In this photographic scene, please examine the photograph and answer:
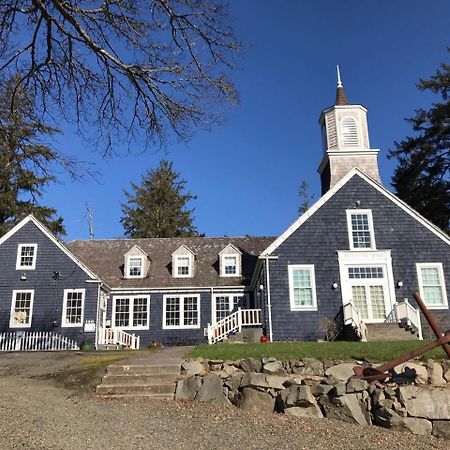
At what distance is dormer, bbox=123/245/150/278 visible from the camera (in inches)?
1062

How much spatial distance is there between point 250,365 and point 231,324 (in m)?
9.44

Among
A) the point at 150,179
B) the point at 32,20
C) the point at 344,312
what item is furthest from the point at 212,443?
the point at 150,179

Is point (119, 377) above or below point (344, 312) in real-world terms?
below

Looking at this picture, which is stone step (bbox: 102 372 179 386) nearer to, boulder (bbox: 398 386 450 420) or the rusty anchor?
the rusty anchor

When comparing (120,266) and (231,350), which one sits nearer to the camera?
(231,350)

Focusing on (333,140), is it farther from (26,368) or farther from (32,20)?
(32,20)

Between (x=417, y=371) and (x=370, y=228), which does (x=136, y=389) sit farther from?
(x=370, y=228)

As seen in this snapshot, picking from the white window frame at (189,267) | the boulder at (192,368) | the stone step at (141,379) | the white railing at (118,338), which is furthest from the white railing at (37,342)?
the boulder at (192,368)

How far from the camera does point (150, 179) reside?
55688 mm

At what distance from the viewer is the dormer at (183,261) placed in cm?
2681

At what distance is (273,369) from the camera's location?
11852 mm

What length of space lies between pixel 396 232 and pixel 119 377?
15000 mm

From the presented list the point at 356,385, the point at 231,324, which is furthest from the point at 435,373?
the point at 231,324

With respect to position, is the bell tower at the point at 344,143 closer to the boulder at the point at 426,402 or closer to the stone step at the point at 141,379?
the boulder at the point at 426,402
